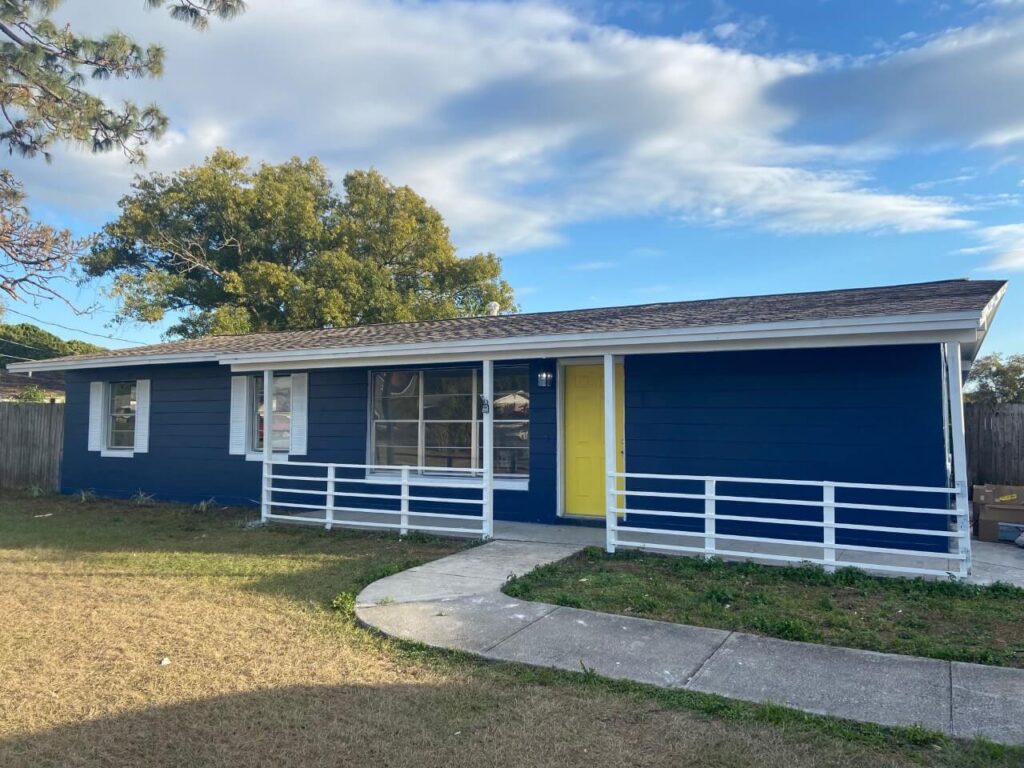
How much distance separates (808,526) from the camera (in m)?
7.64

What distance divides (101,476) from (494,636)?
1129cm

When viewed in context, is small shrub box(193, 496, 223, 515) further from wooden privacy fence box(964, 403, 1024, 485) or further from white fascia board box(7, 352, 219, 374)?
wooden privacy fence box(964, 403, 1024, 485)

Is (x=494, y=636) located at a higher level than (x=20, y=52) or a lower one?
lower

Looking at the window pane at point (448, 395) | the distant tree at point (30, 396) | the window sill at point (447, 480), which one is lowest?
the window sill at point (447, 480)

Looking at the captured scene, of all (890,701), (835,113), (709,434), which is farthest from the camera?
(835,113)

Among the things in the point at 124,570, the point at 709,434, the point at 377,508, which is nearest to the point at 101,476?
the point at 377,508

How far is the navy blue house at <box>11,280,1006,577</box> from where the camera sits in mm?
7207

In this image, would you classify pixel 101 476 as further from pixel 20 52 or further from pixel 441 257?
pixel 441 257

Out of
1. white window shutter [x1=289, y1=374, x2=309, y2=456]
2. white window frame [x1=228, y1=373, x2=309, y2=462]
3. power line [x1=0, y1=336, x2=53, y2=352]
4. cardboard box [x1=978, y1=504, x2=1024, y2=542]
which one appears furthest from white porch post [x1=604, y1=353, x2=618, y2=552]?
power line [x1=0, y1=336, x2=53, y2=352]

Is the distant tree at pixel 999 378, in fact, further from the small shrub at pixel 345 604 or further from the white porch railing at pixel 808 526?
the small shrub at pixel 345 604

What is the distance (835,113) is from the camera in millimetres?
11078

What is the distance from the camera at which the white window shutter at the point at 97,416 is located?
13.3 meters

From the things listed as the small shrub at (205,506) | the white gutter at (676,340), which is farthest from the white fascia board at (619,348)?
the small shrub at (205,506)

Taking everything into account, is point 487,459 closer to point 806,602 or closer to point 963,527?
point 806,602
